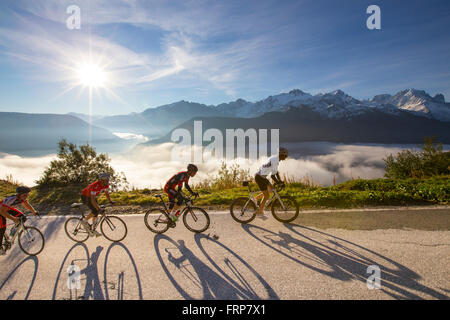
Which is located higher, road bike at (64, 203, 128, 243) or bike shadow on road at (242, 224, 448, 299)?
road bike at (64, 203, 128, 243)

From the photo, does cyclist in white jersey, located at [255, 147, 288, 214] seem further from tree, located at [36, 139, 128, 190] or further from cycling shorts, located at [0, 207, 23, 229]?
tree, located at [36, 139, 128, 190]

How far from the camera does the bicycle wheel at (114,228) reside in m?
6.31

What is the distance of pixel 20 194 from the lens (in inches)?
223

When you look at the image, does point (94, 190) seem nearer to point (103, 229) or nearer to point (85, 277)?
point (103, 229)

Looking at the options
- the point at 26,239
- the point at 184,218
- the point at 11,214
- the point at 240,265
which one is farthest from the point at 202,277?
the point at 11,214

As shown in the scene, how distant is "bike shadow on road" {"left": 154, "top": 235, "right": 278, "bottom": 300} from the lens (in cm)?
416

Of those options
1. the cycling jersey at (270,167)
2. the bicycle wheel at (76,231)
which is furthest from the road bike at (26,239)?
the cycling jersey at (270,167)

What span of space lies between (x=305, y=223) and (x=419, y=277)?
2950 millimetres

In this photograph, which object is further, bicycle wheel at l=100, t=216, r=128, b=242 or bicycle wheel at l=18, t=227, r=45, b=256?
bicycle wheel at l=100, t=216, r=128, b=242

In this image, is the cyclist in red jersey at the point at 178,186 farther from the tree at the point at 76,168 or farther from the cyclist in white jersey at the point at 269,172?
the tree at the point at 76,168

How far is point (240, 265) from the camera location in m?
4.96

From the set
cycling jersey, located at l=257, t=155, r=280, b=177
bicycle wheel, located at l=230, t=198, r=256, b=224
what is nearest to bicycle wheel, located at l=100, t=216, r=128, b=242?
bicycle wheel, located at l=230, t=198, r=256, b=224
